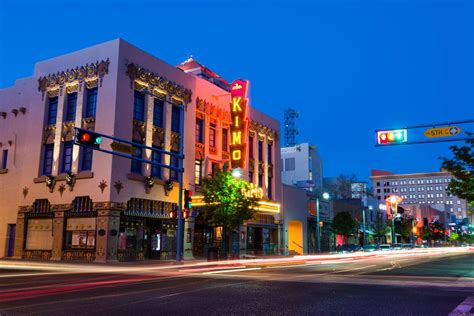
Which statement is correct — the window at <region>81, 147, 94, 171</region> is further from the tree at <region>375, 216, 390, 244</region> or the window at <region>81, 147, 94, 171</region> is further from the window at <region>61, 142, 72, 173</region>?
the tree at <region>375, 216, 390, 244</region>

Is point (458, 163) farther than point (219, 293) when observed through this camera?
Yes

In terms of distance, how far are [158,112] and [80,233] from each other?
10.8 m

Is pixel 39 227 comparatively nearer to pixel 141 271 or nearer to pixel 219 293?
pixel 141 271

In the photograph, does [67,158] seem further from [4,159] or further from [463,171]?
[463,171]

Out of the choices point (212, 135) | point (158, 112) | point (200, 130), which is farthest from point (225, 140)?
point (158, 112)

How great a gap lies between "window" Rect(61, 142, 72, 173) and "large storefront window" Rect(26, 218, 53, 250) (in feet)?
12.6

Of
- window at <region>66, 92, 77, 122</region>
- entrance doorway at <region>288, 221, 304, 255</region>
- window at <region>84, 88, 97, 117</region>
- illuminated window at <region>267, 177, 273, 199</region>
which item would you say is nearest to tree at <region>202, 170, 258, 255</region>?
window at <region>84, 88, 97, 117</region>

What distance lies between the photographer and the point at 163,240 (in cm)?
3500

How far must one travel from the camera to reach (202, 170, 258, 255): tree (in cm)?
3500

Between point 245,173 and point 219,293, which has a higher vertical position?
point 245,173

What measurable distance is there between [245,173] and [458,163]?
22.2 m

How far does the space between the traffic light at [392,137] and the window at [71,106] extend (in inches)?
864

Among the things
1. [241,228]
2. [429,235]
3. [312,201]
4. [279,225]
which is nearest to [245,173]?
[241,228]

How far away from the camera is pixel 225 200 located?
34.9m
